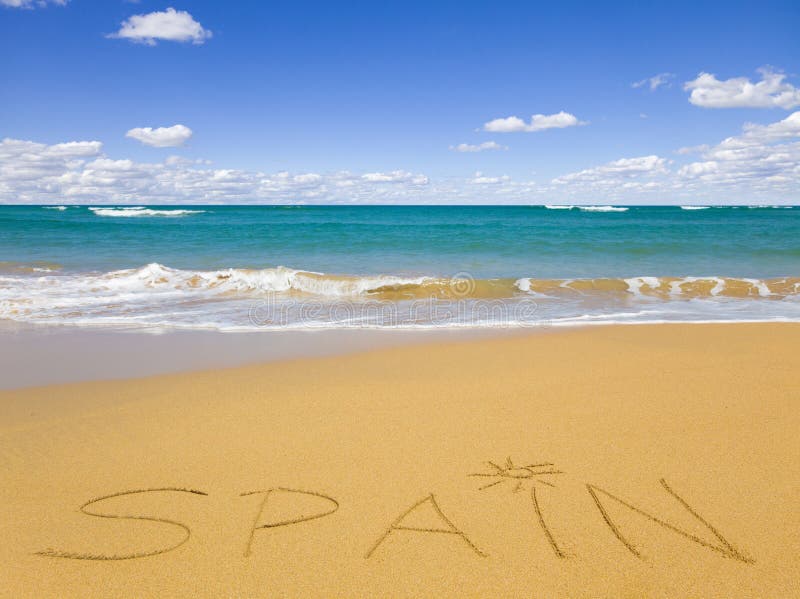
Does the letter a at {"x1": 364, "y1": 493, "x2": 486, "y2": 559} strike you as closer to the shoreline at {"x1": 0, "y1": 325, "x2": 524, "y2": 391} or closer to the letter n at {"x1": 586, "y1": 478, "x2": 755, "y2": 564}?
the letter n at {"x1": 586, "y1": 478, "x2": 755, "y2": 564}

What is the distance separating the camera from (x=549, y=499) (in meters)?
3.05

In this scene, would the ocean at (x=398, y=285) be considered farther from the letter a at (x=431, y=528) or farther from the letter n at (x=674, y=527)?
the letter a at (x=431, y=528)

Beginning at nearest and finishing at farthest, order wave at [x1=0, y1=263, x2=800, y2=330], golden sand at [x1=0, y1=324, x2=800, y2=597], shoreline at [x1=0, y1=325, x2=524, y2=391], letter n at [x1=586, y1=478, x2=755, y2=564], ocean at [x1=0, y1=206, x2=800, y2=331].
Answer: golden sand at [x1=0, y1=324, x2=800, y2=597] < letter n at [x1=586, y1=478, x2=755, y2=564] < shoreline at [x1=0, y1=325, x2=524, y2=391] < wave at [x1=0, y1=263, x2=800, y2=330] < ocean at [x1=0, y1=206, x2=800, y2=331]

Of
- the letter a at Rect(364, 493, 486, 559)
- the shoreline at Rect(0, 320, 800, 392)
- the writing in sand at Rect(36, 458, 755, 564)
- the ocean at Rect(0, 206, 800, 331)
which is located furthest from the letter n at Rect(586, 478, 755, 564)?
the ocean at Rect(0, 206, 800, 331)

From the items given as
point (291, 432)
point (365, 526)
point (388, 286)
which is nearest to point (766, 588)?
point (365, 526)

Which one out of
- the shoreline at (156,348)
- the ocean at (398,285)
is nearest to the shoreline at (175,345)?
the shoreline at (156,348)

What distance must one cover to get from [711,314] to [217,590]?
9572 mm

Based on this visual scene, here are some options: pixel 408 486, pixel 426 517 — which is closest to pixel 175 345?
pixel 408 486

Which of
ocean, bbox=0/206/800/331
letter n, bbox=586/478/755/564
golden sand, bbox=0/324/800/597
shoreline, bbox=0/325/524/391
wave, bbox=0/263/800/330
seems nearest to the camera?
golden sand, bbox=0/324/800/597

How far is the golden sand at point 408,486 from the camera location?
8.13 feet

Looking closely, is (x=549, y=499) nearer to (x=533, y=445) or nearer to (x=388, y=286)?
(x=533, y=445)

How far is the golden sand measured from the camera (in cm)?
248

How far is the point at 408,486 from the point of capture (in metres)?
3.20

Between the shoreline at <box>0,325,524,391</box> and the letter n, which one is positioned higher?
the shoreline at <box>0,325,524,391</box>
